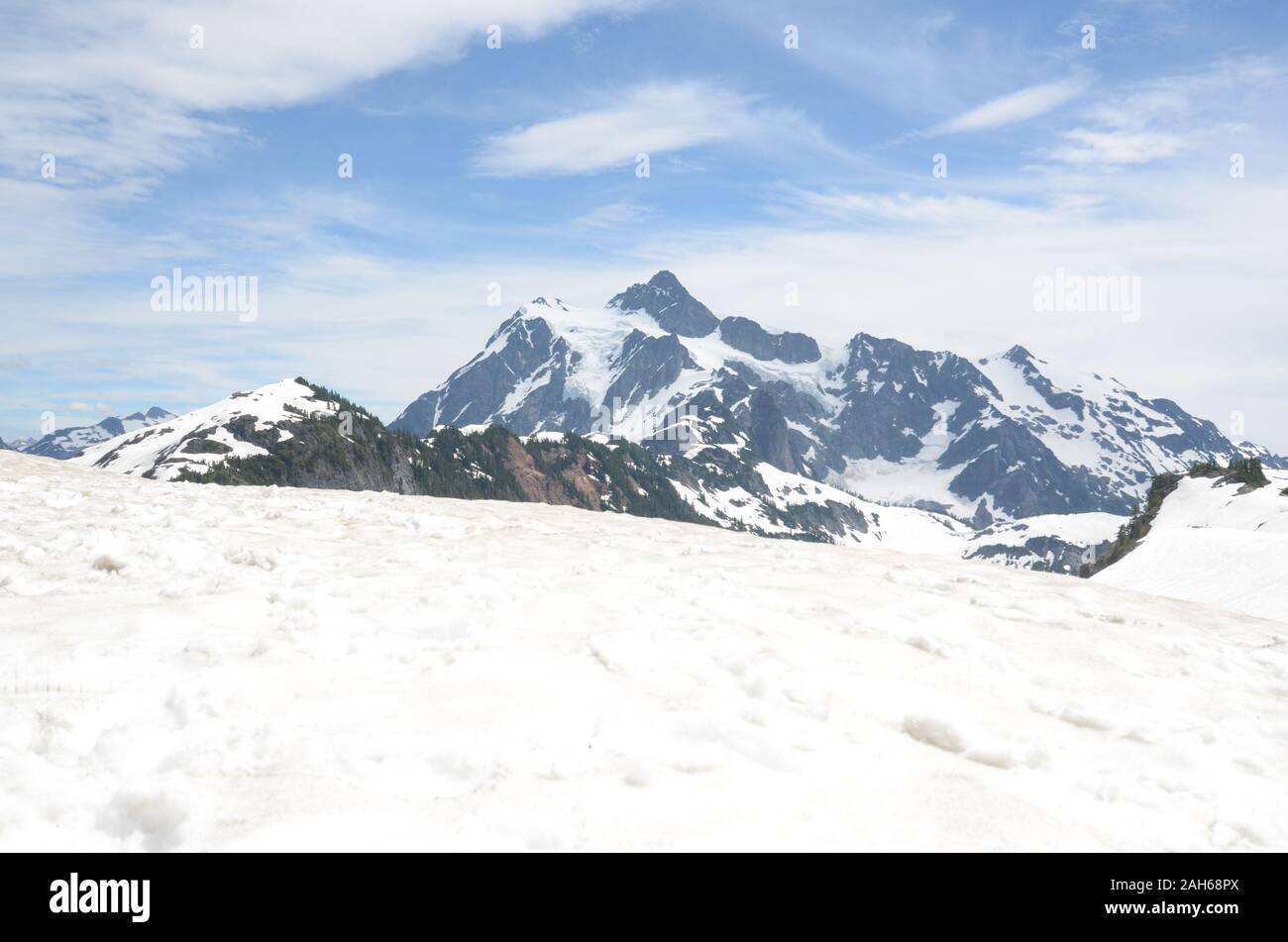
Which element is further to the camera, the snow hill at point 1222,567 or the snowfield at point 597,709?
the snow hill at point 1222,567

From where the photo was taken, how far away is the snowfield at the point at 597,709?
19.5ft

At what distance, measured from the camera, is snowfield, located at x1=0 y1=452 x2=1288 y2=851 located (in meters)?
5.93

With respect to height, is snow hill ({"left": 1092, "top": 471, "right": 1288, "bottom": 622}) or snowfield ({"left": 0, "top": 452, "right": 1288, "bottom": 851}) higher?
snowfield ({"left": 0, "top": 452, "right": 1288, "bottom": 851})

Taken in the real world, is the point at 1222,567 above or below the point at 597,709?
below

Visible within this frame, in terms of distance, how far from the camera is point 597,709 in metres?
7.70

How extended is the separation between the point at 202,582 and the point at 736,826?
889 cm

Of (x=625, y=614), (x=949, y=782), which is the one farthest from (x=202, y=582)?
(x=949, y=782)

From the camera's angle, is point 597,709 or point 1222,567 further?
point 1222,567

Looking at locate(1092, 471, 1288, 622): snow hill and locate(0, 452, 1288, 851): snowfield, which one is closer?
locate(0, 452, 1288, 851): snowfield

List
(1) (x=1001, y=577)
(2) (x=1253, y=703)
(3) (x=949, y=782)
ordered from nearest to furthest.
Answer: (3) (x=949, y=782), (2) (x=1253, y=703), (1) (x=1001, y=577)

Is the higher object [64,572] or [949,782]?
[64,572]

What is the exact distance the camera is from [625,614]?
10883mm

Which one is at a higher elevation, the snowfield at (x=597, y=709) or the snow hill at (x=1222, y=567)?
the snowfield at (x=597, y=709)
